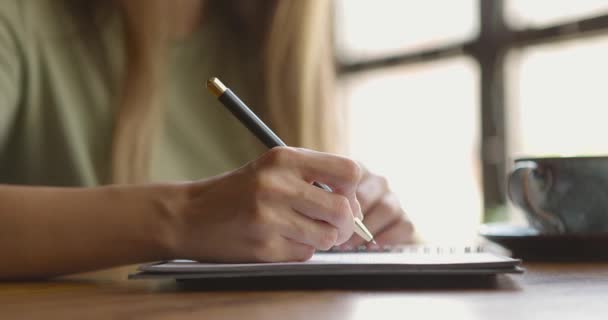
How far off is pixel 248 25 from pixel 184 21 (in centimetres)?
14

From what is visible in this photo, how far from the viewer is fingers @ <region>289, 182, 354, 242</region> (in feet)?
2.02

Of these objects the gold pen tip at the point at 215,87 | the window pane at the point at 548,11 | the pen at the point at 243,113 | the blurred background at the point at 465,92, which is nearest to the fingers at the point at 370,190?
the pen at the point at 243,113

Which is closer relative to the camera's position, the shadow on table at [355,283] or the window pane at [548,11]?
the shadow on table at [355,283]

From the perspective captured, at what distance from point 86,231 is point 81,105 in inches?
27.5

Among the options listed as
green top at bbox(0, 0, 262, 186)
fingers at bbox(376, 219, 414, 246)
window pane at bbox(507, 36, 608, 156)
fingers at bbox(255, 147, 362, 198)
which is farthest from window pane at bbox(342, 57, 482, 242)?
fingers at bbox(255, 147, 362, 198)

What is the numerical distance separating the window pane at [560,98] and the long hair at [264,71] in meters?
0.44

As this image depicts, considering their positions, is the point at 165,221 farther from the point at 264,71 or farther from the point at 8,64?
the point at 264,71

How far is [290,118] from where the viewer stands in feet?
4.52

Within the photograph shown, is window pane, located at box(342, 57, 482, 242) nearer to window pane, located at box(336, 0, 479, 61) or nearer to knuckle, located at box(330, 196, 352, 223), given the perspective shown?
window pane, located at box(336, 0, 479, 61)

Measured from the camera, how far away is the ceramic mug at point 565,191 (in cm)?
75

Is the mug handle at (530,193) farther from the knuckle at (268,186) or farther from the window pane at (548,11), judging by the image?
the window pane at (548,11)

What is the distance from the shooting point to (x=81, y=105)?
1297 millimetres

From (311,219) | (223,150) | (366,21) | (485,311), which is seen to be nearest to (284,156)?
(311,219)

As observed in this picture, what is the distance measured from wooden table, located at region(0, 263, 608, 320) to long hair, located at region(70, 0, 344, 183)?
2.01ft
